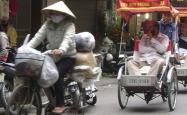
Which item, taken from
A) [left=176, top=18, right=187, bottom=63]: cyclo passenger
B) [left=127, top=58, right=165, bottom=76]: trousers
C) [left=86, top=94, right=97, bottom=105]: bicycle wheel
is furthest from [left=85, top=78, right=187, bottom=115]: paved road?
[left=176, top=18, right=187, bottom=63]: cyclo passenger

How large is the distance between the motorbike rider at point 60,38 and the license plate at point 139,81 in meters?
2.30

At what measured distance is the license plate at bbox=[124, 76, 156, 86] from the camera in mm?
10595

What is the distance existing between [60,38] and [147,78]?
259cm

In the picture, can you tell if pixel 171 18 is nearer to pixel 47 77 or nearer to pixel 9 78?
pixel 9 78

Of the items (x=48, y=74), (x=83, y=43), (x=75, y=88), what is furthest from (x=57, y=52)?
(x=83, y=43)

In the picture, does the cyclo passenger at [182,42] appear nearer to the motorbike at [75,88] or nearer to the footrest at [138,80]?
the footrest at [138,80]

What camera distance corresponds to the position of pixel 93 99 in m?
11.7

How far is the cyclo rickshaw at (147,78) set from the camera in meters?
10.7

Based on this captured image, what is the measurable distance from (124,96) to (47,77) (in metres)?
3.74

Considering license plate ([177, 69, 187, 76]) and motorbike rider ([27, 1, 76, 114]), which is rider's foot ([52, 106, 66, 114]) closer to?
motorbike rider ([27, 1, 76, 114])

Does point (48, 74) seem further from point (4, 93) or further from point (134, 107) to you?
point (134, 107)

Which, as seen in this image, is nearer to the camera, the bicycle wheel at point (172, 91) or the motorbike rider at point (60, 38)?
the motorbike rider at point (60, 38)

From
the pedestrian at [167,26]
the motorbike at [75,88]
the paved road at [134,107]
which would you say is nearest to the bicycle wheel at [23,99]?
the motorbike at [75,88]

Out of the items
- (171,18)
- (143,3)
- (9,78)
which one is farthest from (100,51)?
(9,78)
